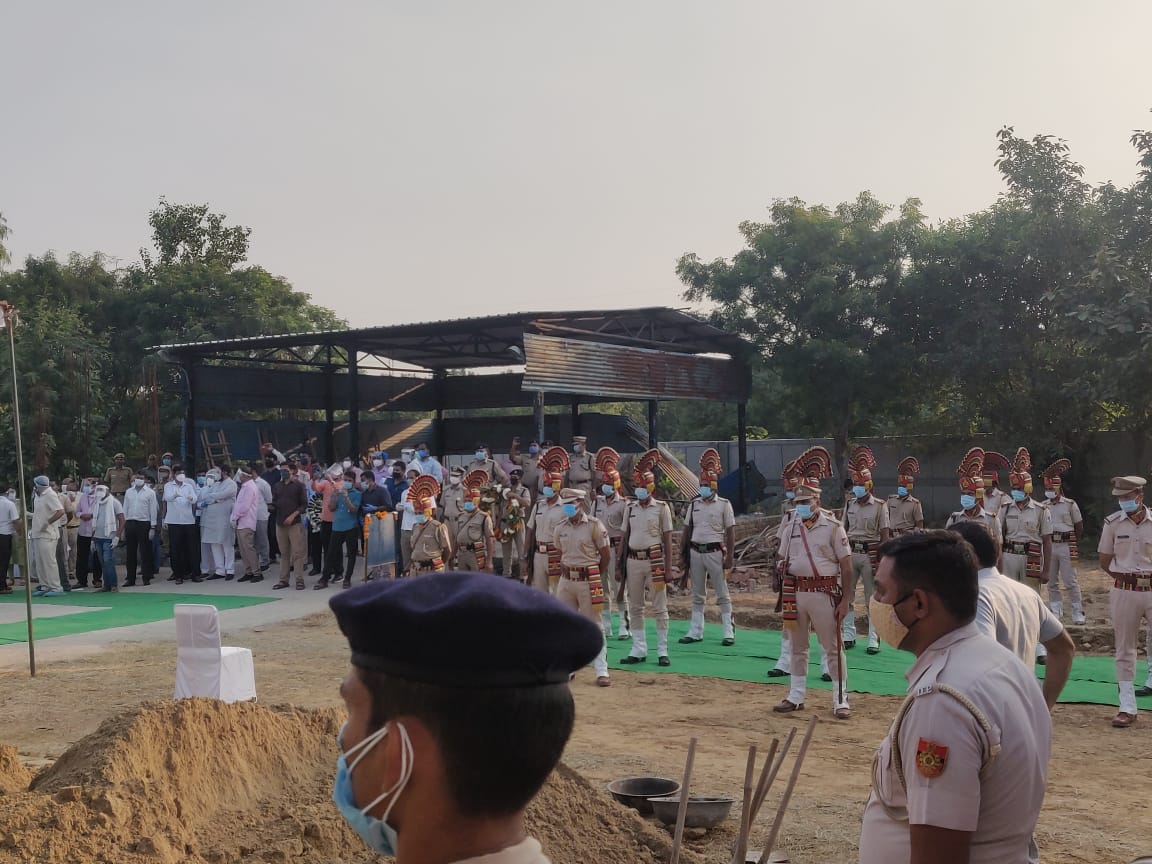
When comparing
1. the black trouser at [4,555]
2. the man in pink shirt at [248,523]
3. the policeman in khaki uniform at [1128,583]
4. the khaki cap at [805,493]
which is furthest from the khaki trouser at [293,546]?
the policeman in khaki uniform at [1128,583]

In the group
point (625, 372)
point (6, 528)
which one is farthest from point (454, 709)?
point (6, 528)

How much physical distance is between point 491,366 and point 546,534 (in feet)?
51.0

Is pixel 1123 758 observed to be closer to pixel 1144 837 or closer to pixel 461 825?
pixel 1144 837

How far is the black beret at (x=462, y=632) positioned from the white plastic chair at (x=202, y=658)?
7.19 m

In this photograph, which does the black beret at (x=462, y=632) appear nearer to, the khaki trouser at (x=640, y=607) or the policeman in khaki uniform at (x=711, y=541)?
the khaki trouser at (x=640, y=607)

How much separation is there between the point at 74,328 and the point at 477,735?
30.1 metres

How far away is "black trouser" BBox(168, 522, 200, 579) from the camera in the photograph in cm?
1880

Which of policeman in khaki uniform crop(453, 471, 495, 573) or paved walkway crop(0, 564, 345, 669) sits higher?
policeman in khaki uniform crop(453, 471, 495, 573)

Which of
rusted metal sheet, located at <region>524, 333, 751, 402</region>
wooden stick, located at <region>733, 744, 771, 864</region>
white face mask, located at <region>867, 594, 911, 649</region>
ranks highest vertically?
rusted metal sheet, located at <region>524, 333, 751, 402</region>

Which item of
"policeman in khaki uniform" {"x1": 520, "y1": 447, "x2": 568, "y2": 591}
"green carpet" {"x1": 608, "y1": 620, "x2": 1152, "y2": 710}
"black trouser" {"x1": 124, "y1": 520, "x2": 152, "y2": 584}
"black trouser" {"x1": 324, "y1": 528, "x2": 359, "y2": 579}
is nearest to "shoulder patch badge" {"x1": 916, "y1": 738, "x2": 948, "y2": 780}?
"green carpet" {"x1": 608, "y1": 620, "x2": 1152, "y2": 710}

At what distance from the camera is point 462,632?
4.75 ft

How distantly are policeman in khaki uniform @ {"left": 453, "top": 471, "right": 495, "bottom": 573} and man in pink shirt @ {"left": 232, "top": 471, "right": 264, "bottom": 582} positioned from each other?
5.95 meters

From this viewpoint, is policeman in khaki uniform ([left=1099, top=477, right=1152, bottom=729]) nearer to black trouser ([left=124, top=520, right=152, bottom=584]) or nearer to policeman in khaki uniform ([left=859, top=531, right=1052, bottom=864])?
policeman in khaki uniform ([left=859, top=531, right=1052, bottom=864])

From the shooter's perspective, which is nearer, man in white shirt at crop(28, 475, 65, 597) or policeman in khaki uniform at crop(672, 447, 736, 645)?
policeman in khaki uniform at crop(672, 447, 736, 645)
